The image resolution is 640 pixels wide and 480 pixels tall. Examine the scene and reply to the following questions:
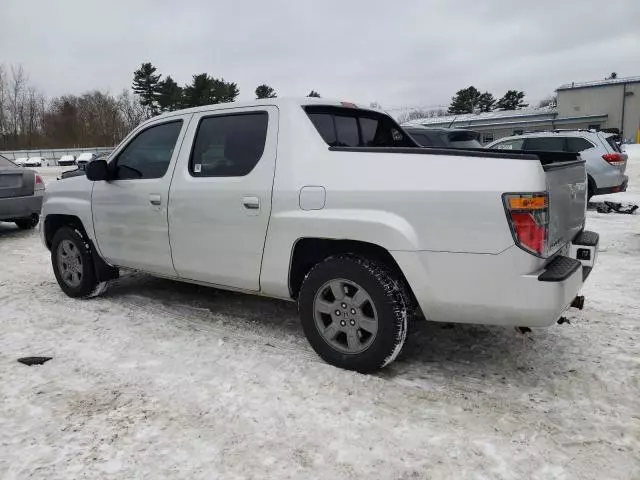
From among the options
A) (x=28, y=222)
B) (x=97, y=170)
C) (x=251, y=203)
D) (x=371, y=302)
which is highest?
(x=97, y=170)

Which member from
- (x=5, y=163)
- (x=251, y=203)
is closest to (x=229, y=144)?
(x=251, y=203)

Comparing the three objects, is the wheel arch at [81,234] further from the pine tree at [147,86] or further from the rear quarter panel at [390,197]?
the pine tree at [147,86]

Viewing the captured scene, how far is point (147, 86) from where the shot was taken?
218 feet

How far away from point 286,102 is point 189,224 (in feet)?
3.91

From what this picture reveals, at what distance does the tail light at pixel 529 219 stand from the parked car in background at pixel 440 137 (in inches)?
305

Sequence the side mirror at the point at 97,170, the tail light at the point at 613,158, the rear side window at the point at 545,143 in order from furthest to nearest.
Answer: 1. the rear side window at the point at 545,143
2. the tail light at the point at 613,158
3. the side mirror at the point at 97,170

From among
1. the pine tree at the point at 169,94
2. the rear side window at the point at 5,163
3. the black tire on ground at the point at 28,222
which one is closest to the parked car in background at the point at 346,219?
the rear side window at the point at 5,163

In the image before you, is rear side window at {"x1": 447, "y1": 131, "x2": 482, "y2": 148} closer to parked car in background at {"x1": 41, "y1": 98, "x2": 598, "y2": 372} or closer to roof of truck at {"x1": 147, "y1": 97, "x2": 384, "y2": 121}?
parked car in background at {"x1": 41, "y1": 98, "x2": 598, "y2": 372}

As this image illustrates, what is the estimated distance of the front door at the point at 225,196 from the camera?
3.55 meters

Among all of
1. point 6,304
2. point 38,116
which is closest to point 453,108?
point 38,116

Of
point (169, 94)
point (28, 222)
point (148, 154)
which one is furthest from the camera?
point (169, 94)

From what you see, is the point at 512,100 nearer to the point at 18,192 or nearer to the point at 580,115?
the point at 580,115

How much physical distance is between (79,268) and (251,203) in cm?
248

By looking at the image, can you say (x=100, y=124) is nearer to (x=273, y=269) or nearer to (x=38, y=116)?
(x=38, y=116)
